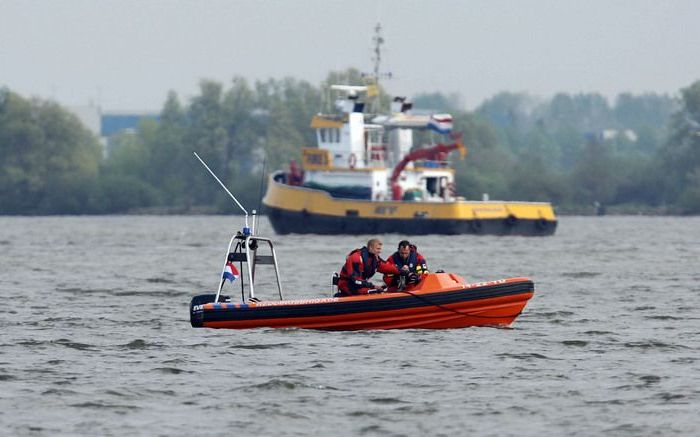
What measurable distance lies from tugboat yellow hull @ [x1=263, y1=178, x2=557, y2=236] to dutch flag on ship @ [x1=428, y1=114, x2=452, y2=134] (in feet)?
21.1

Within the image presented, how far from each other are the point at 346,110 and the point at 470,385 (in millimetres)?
63091

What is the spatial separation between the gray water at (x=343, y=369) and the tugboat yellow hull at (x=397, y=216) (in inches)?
1402

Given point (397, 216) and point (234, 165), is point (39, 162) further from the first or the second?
point (397, 216)

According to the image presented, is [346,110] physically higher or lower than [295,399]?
higher

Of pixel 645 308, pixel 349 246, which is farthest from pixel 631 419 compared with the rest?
pixel 349 246

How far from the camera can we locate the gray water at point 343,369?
19578 mm

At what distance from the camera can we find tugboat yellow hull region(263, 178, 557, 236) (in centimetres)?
7944

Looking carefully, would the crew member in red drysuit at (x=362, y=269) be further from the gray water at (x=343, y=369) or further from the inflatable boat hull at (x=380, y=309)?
the gray water at (x=343, y=369)

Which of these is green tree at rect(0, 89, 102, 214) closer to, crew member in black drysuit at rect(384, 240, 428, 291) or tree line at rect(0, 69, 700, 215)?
tree line at rect(0, 69, 700, 215)

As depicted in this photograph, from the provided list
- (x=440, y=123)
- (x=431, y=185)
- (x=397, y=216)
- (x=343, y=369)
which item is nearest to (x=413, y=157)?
(x=431, y=185)

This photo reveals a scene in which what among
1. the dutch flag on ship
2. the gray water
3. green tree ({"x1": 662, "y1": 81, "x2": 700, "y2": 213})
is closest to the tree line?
green tree ({"x1": 662, "y1": 81, "x2": 700, "y2": 213})

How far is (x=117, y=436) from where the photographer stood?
61.1ft

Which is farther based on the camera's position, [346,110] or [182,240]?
[346,110]

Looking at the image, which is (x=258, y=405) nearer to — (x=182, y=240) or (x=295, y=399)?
(x=295, y=399)
